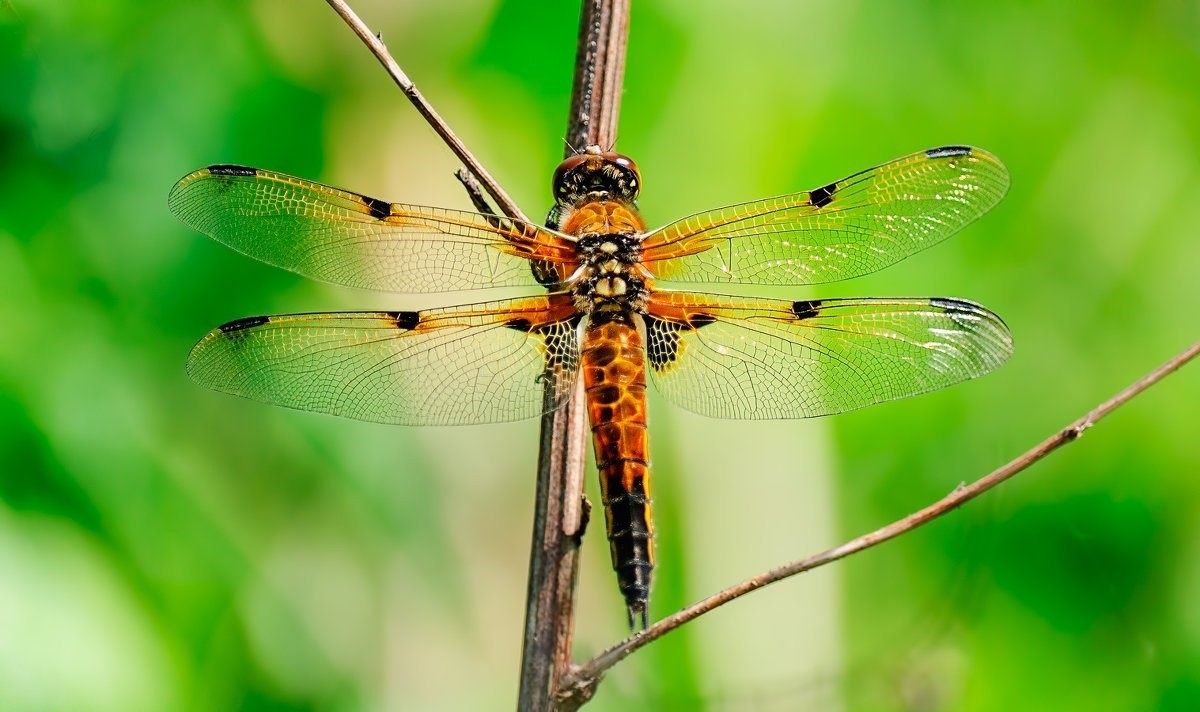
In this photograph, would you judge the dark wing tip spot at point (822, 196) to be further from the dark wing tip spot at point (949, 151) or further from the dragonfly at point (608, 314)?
the dark wing tip spot at point (949, 151)

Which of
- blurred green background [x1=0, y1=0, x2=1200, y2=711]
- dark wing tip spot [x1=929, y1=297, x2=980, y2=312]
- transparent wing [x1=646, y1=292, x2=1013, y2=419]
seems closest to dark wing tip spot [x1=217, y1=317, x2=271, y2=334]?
blurred green background [x1=0, y1=0, x2=1200, y2=711]

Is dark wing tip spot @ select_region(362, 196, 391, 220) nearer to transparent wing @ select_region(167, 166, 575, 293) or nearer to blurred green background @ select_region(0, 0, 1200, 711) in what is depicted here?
transparent wing @ select_region(167, 166, 575, 293)

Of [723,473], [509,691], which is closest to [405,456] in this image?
[509,691]

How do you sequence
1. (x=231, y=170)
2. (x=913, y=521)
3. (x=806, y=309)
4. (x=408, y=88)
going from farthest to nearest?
(x=806, y=309), (x=231, y=170), (x=408, y=88), (x=913, y=521)

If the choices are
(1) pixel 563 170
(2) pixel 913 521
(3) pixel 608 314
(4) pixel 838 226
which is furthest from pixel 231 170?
(2) pixel 913 521

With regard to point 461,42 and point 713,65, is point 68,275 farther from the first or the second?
point 713,65

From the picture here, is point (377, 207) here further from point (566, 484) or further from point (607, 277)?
point (566, 484)
